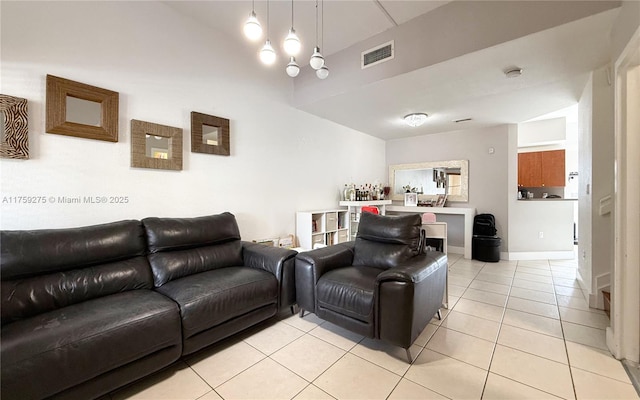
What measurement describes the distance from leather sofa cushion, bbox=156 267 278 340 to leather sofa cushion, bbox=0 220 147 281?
449mm

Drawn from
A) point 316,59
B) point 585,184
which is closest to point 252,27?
point 316,59

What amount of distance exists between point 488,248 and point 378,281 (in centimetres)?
372

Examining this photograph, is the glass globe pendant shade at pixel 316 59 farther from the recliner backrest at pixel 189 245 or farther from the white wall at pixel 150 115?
the recliner backrest at pixel 189 245

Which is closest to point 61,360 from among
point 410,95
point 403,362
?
point 403,362

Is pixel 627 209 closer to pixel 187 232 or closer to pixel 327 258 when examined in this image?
pixel 327 258

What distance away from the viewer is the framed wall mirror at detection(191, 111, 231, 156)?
283 cm

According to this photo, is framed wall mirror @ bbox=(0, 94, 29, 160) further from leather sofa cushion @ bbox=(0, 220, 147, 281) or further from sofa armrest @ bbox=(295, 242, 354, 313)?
sofa armrest @ bbox=(295, 242, 354, 313)

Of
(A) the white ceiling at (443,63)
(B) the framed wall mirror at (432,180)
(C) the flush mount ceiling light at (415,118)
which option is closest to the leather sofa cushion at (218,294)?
(A) the white ceiling at (443,63)

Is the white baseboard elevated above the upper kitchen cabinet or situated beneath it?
situated beneath

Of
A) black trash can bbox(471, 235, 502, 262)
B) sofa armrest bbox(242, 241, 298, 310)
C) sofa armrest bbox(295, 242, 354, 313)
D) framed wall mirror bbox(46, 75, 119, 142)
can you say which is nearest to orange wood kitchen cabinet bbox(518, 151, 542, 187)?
black trash can bbox(471, 235, 502, 262)

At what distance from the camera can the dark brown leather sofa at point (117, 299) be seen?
4.29 feet

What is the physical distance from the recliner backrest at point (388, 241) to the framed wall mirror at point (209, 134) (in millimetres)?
1917

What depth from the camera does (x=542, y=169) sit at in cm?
595

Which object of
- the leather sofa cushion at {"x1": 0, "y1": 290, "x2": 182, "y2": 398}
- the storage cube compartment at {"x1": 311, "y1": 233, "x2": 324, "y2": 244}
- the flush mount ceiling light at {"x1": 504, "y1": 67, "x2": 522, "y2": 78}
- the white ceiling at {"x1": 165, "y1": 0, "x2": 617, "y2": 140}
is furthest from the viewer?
the storage cube compartment at {"x1": 311, "y1": 233, "x2": 324, "y2": 244}
